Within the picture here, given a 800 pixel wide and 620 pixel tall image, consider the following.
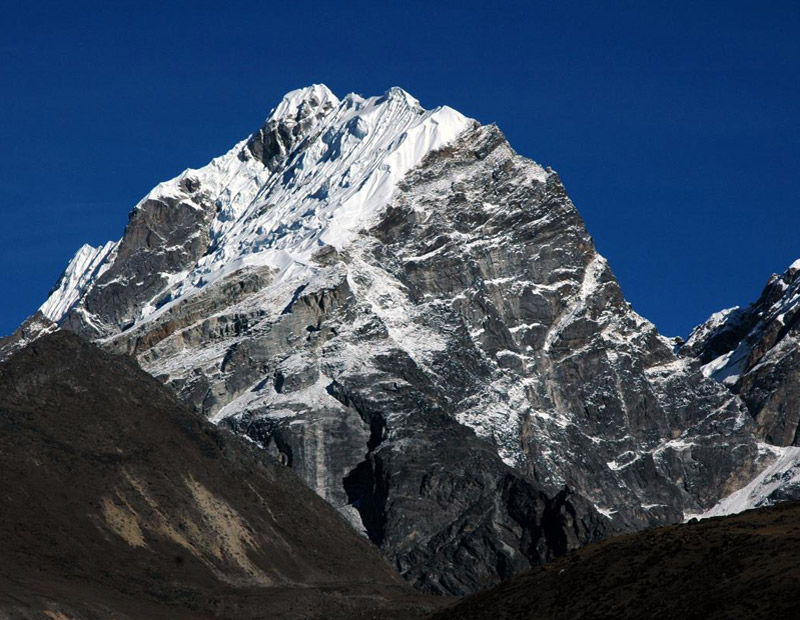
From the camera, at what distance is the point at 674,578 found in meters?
106

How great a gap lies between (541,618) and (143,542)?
86.3 metres

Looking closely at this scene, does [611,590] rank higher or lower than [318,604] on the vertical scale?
lower

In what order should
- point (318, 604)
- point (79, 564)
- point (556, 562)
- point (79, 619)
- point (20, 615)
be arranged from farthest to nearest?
1. point (318, 604)
2. point (79, 564)
3. point (79, 619)
4. point (20, 615)
5. point (556, 562)

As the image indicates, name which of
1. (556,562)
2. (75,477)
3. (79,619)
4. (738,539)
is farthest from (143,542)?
(738,539)

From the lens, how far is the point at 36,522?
179250 mm

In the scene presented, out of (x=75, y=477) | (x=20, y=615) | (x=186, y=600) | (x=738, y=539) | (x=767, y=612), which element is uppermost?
Result: (x=75, y=477)

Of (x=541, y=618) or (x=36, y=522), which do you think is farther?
(x=36, y=522)

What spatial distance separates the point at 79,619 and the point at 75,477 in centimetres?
4202

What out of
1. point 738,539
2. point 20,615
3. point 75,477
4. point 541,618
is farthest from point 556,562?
point 75,477

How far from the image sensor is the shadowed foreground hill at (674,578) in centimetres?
9844

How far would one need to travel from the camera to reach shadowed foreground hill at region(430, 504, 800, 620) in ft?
323

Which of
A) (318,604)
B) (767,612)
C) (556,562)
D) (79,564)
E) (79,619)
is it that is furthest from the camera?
(318,604)

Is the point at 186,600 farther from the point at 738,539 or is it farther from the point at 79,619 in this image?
the point at 738,539

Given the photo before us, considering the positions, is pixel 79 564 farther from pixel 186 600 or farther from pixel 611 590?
pixel 611 590
